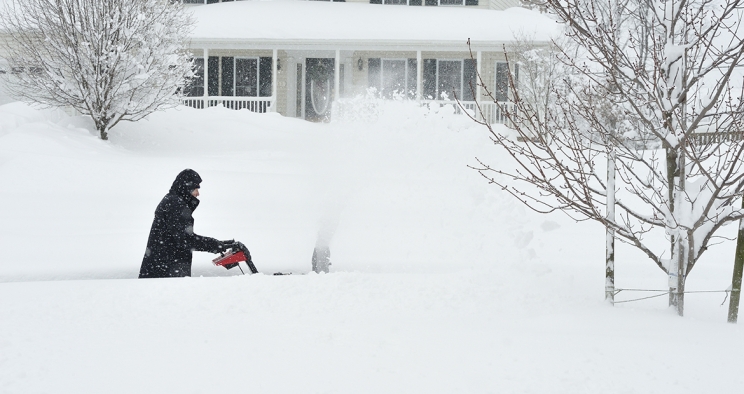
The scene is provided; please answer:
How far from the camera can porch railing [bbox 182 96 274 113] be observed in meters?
20.6

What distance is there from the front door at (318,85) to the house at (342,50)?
0.12 ft

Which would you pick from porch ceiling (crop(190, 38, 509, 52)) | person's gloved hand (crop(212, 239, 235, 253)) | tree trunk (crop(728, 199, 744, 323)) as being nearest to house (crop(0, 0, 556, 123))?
porch ceiling (crop(190, 38, 509, 52))

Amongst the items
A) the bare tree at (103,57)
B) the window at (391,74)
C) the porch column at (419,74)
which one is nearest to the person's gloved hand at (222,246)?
the bare tree at (103,57)

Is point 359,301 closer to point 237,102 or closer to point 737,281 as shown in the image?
point 737,281

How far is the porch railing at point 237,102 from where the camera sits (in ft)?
67.7

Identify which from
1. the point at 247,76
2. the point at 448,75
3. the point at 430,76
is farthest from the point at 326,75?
the point at 448,75

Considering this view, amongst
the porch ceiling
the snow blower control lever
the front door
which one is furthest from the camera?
the front door

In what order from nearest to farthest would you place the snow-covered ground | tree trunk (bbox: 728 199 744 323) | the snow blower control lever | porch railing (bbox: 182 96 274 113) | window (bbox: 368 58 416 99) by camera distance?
1. the snow-covered ground
2. tree trunk (bbox: 728 199 744 323)
3. the snow blower control lever
4. porch railing (bbox: 182 96 274 113)
5. window (bbox: 368 58 416 99)

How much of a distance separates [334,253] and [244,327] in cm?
481

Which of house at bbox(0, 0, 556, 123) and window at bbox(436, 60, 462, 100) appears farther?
window at bbox(436, 60, 462, 100)

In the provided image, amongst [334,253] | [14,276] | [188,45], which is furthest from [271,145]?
[14,276]

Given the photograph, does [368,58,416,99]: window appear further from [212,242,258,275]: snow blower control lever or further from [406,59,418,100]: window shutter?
[212,242,258,275]: snow blower control lever

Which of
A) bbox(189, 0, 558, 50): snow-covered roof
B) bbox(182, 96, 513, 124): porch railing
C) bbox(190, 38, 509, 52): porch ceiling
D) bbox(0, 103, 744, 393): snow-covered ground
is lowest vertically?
bbox(0, 103, 744, 393): snow-covered ground

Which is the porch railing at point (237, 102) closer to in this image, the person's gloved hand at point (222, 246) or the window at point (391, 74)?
the window at point (391, 74)
